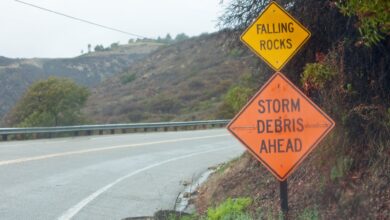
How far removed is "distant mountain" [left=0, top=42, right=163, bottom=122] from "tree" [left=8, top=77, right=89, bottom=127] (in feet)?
102

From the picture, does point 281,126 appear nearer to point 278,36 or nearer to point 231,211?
point 278,36

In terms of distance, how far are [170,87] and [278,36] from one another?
69209 millimetres

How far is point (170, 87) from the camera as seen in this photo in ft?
251

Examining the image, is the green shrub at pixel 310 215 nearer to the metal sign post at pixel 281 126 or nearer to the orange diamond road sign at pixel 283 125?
the metal sign post at pixel 281 126

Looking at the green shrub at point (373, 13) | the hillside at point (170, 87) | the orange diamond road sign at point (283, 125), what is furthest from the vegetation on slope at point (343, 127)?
the hillside at point (170, 87)

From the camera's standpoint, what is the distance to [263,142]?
7.17 m

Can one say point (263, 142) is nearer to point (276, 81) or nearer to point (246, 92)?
point (276, 81)

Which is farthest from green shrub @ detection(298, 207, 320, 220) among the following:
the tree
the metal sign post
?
the tree

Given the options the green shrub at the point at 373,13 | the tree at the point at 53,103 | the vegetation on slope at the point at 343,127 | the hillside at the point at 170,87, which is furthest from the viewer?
the hillside at the point at 170,87

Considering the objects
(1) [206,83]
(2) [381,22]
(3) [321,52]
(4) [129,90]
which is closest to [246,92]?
(3) [321,52]

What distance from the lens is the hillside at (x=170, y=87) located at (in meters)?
62.9

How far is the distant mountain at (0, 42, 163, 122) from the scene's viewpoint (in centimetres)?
8194

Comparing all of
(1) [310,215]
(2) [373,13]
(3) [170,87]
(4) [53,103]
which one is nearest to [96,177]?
(1) [310,215]

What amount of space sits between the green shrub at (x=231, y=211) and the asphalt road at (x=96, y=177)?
1922 millimetres
